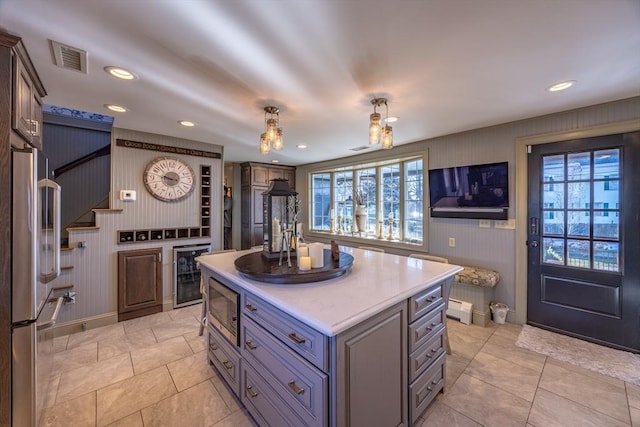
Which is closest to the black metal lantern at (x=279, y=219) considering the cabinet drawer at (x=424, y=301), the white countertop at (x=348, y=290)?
the white countertop at (x=348, y=290)

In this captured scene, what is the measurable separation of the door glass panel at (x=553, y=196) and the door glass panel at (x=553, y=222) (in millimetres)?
76

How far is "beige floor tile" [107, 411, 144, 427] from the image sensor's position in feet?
5.50

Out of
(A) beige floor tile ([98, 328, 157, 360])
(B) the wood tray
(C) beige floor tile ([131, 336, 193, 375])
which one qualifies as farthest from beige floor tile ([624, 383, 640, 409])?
(A) beige floor tile ([98, 328, 157, 360])

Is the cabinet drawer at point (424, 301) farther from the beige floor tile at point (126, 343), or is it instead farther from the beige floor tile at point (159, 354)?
the beige floor tile at point (126, 343)

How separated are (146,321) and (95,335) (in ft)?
1.58

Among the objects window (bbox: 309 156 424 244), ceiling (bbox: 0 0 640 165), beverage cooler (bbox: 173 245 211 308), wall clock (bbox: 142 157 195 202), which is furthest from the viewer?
window (bbox: 309 156 424 244)

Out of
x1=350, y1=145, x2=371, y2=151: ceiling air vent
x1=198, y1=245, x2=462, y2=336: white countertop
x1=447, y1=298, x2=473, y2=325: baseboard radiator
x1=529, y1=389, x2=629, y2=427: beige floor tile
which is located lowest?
x1=529, y1=389, x2=629, y2=427: beige floor tile

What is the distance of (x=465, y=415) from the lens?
1.73 metres

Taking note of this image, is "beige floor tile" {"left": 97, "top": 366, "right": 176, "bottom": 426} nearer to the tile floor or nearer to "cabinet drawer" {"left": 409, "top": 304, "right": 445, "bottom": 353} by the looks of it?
the tile floor

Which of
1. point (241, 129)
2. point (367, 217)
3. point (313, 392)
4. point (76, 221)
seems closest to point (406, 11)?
point (313, 392)

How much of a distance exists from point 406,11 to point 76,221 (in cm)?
427

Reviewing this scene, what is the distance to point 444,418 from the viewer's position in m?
1.71

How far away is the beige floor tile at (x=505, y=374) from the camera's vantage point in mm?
1975

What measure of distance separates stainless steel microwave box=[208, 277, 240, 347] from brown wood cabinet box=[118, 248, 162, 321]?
5.75 feet
